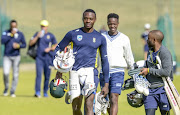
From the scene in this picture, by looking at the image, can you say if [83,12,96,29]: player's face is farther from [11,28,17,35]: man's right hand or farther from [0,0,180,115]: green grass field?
[0,0,180,115]: green grass field

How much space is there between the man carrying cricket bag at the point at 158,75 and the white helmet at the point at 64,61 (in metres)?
1.26

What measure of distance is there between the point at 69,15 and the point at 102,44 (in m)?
58.5

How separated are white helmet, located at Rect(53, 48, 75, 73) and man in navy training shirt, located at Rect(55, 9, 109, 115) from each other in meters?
0.13

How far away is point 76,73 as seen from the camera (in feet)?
32.1

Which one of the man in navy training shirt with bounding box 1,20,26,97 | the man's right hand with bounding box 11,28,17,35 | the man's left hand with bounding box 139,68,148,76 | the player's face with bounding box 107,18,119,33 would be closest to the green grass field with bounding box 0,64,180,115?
the man in navy training shirt with bounding box 1,20,26,97

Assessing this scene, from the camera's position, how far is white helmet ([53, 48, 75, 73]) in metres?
9.63

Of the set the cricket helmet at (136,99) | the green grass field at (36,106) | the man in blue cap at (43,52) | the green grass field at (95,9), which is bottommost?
the green grass field at (36,106)

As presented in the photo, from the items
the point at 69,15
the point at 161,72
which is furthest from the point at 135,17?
the point at 161,72

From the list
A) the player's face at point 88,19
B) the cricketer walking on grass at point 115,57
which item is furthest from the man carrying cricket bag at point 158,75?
the cricketer walking on grass at point 115,57

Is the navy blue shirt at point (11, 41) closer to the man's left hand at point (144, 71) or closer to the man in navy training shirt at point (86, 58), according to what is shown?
the man in navy training shirt at point (86, 58)

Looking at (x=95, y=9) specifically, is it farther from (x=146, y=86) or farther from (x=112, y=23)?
(x=146, y=86)

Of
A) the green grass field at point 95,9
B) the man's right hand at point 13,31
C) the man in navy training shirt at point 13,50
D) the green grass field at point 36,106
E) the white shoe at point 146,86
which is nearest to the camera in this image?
the white shoe at point 146,86

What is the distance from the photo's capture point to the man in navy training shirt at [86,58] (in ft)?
31.8

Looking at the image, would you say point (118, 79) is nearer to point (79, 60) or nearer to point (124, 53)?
point (124, 53)
